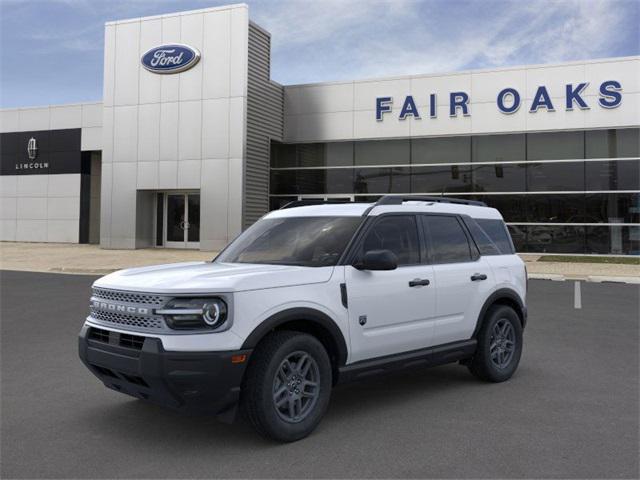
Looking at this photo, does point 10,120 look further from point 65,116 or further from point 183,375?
point 183,375

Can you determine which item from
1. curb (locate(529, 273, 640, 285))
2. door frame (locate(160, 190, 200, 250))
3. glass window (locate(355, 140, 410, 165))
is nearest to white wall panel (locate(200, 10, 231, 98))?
door frame (locate(160, 190, 200, 250))

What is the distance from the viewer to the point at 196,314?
401 centimetres

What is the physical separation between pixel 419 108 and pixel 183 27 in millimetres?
10622

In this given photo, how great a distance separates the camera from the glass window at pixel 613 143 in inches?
904

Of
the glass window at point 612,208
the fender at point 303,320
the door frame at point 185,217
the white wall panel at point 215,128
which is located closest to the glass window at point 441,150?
the glass window at point 612,208

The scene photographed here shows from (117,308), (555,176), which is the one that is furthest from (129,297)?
(555,176)

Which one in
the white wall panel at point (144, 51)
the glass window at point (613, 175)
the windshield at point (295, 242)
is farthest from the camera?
the white wall panel at point (144, 51)

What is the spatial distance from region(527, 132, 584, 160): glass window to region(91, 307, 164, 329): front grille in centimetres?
2228

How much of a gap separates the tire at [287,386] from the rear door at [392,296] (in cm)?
39

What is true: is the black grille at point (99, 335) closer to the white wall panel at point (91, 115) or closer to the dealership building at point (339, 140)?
the dealership building at point (339, 140)

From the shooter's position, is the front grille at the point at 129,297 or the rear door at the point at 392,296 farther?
the rear door at the point at 392,296

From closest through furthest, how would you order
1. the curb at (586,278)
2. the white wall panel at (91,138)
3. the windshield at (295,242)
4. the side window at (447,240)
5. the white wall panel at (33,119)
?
the windshield at (295,242) → the side window at (447,240) → the curb at (586,278) → the white wall panel at (91,138) → the white wall panel at (33,119)

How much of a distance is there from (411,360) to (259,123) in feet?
71.6

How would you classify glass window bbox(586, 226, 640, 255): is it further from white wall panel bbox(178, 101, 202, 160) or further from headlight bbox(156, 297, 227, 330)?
headlight bbox(156, 297, 227, 330)
